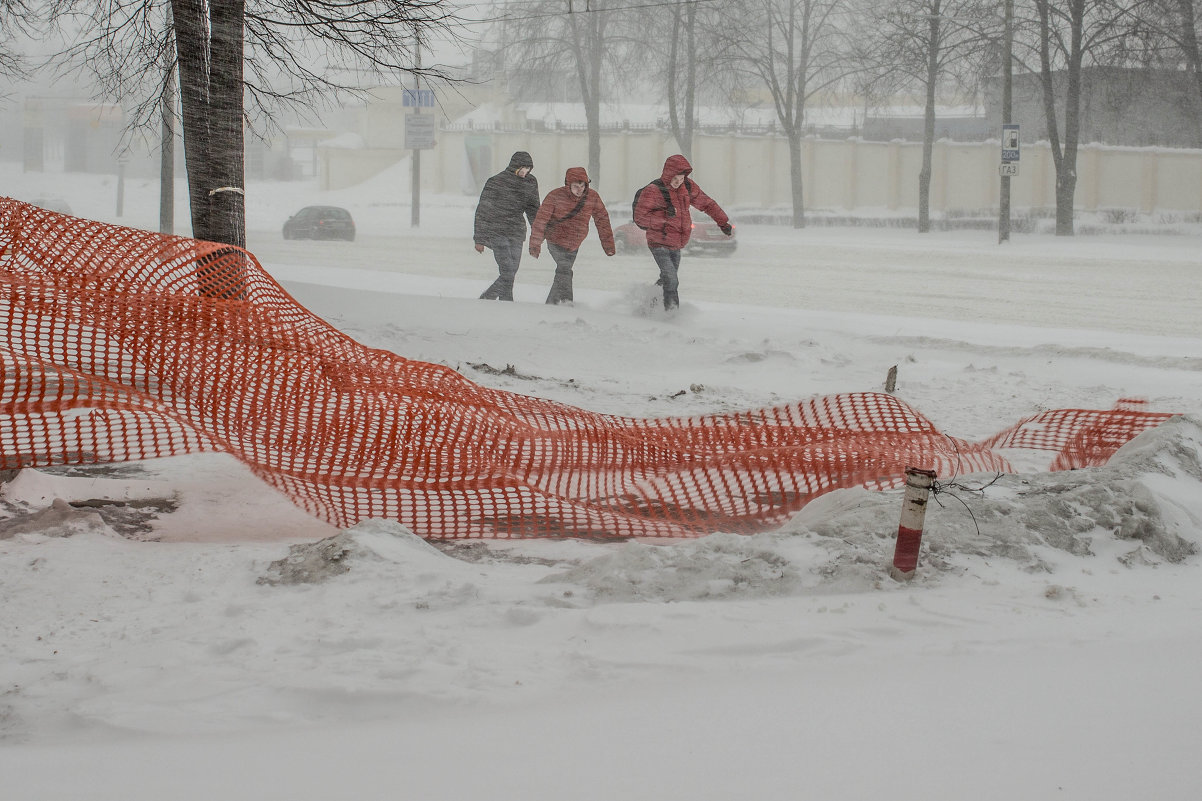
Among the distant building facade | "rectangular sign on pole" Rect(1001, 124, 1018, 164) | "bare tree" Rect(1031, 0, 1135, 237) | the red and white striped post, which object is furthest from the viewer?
the distant building facade

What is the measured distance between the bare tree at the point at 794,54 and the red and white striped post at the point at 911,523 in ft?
92.5

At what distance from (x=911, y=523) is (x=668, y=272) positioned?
7.33 metres

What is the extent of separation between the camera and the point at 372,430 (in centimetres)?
440

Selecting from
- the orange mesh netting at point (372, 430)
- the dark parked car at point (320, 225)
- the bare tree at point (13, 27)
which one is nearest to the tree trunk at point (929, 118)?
the dark parked car at point (320, 225)

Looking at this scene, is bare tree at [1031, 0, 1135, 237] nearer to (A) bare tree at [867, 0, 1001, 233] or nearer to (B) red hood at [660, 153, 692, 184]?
(A) bare tree at [867, 0, 1001, 233]

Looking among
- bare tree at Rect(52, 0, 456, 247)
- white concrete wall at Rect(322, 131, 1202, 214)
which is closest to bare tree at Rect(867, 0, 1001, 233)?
white concrete wall at Rect(322, 131, 1202, 214)

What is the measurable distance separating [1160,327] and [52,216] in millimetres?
10339

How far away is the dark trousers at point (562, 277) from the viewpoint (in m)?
10.6

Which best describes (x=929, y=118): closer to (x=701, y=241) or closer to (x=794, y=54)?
(x=794, y=54)

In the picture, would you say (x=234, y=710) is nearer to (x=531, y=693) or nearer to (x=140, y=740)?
(x=140, y=740)

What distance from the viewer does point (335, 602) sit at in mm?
3076

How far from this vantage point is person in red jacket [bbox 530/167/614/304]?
10617 millimetres

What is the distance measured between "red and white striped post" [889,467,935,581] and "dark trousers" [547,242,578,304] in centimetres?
764

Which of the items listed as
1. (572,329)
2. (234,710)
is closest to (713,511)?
(234,710)
